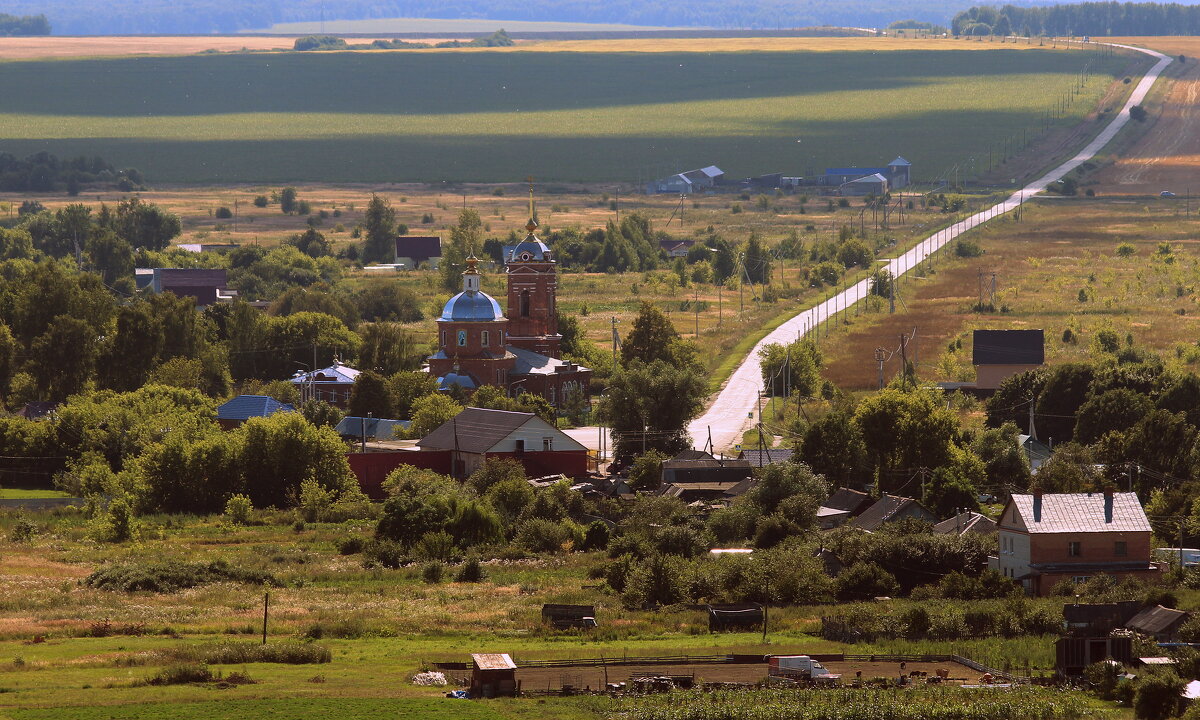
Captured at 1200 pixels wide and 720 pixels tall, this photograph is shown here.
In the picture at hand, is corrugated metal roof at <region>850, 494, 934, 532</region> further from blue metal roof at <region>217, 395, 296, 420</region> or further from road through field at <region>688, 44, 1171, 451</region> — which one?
blue metal roof at <region>217, 395, 296, 420</region>

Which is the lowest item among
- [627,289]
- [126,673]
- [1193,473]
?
[126,673]

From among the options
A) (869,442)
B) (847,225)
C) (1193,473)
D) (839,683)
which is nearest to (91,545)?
(869,442)

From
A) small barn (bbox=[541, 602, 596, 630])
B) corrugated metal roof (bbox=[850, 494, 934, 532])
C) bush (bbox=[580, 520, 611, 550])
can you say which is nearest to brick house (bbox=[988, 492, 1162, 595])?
corrugated metal roof (bbox=[850, 494, 934, 532])

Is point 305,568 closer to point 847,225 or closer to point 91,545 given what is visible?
point 91,545

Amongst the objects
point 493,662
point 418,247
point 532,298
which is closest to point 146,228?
point 418,247

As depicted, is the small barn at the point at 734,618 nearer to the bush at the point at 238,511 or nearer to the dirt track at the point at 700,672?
the dirt track at the point at 700,672
